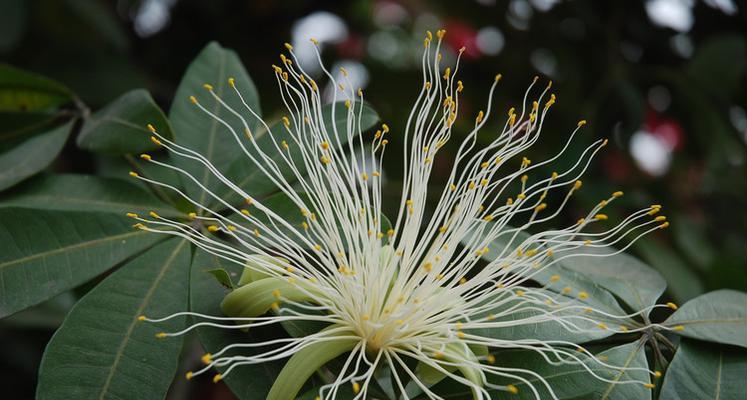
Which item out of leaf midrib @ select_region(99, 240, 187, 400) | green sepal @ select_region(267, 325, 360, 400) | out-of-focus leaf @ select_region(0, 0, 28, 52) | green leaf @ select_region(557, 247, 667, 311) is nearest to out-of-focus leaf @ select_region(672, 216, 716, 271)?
green leaf @ select_region(557, 247, 667, 311)

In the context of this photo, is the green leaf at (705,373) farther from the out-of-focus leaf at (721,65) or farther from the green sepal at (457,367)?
the out-of-focus leaf at (721,65)

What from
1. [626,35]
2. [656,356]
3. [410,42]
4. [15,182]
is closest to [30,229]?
[15,182]

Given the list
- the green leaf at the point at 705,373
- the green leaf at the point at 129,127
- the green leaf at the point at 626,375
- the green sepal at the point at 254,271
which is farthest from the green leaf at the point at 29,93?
the green leaf at the point at 705,373

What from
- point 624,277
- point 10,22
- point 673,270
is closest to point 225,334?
point 624,277

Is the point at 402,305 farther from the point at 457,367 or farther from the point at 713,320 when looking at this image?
the point at 713,320

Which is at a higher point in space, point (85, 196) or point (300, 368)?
point (85, 196)

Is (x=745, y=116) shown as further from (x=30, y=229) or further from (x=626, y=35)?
(x=30, y=229)
